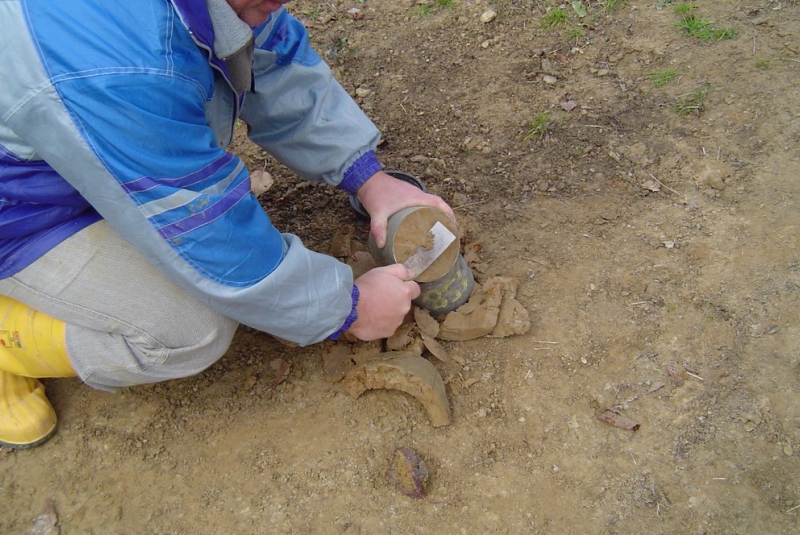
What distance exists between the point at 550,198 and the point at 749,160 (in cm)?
92

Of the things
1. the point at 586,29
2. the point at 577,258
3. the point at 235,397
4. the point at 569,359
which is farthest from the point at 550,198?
the point at 235,397

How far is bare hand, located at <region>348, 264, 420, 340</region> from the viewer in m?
2.26

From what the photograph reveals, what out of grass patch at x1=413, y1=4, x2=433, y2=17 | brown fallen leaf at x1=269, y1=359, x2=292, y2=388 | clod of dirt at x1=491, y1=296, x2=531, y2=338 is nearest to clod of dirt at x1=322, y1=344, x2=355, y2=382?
brown fallen leaf at x1=269, y1=359, x2=292, y2=388

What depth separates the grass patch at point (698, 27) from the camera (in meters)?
3.49

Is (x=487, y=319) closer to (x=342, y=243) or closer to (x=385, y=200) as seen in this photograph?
(x=385, y=200)

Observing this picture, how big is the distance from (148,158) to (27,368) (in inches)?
44.0

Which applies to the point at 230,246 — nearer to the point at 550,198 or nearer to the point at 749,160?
the point at 550,198

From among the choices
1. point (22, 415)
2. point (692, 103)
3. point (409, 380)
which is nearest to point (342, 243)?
point (409, 380)

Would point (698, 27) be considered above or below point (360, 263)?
below

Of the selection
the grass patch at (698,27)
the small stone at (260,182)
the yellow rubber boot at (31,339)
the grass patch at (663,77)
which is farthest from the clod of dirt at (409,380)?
the grass patch at (698,27)

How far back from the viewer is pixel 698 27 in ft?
11.7

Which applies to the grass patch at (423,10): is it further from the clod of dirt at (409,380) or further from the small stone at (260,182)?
the clod of dirt at (409,380)

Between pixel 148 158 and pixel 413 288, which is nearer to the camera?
pixel 148 158

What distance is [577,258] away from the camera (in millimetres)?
2762
